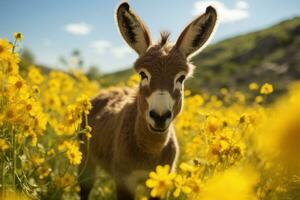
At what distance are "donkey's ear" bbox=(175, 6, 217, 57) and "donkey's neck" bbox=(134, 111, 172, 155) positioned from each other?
2.86 ft

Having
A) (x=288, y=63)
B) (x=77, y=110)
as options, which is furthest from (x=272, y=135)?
(x=288, y=63)

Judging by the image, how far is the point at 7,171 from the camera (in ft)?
10.1

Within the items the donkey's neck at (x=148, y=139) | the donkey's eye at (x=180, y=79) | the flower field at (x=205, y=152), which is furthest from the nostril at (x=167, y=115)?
the donkey's neck at (x=148, y=139)

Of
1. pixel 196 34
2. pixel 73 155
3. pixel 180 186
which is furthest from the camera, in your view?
pixel 196 34

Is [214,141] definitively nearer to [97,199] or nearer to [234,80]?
[97,199]

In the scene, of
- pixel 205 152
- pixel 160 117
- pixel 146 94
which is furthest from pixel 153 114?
pixel 205 152

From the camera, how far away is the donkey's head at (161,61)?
3256 millimetres

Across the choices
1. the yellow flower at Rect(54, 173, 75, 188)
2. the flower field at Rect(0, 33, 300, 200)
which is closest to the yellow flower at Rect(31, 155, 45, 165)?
the flower field at Rect(0, 33, 300, 200)

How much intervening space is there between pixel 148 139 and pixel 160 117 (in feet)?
2.77

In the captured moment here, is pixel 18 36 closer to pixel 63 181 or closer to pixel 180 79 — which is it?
pixel 63 181

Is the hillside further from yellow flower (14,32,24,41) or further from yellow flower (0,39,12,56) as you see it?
yellow flower (0,39,12,56)

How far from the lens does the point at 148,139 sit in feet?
13.0

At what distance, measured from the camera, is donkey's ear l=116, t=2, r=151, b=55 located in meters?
4.04

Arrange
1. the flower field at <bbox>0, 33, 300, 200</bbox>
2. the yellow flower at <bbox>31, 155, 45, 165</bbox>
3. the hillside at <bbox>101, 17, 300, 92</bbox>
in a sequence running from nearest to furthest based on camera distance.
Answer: the flower field at <bbox>0, 33, 300, 200</bbox>, the yellow flower at <bbox>31, 155, 45, 165</bbox>, the hillside at <bbox>101, 17, 300, 92</bbox>
